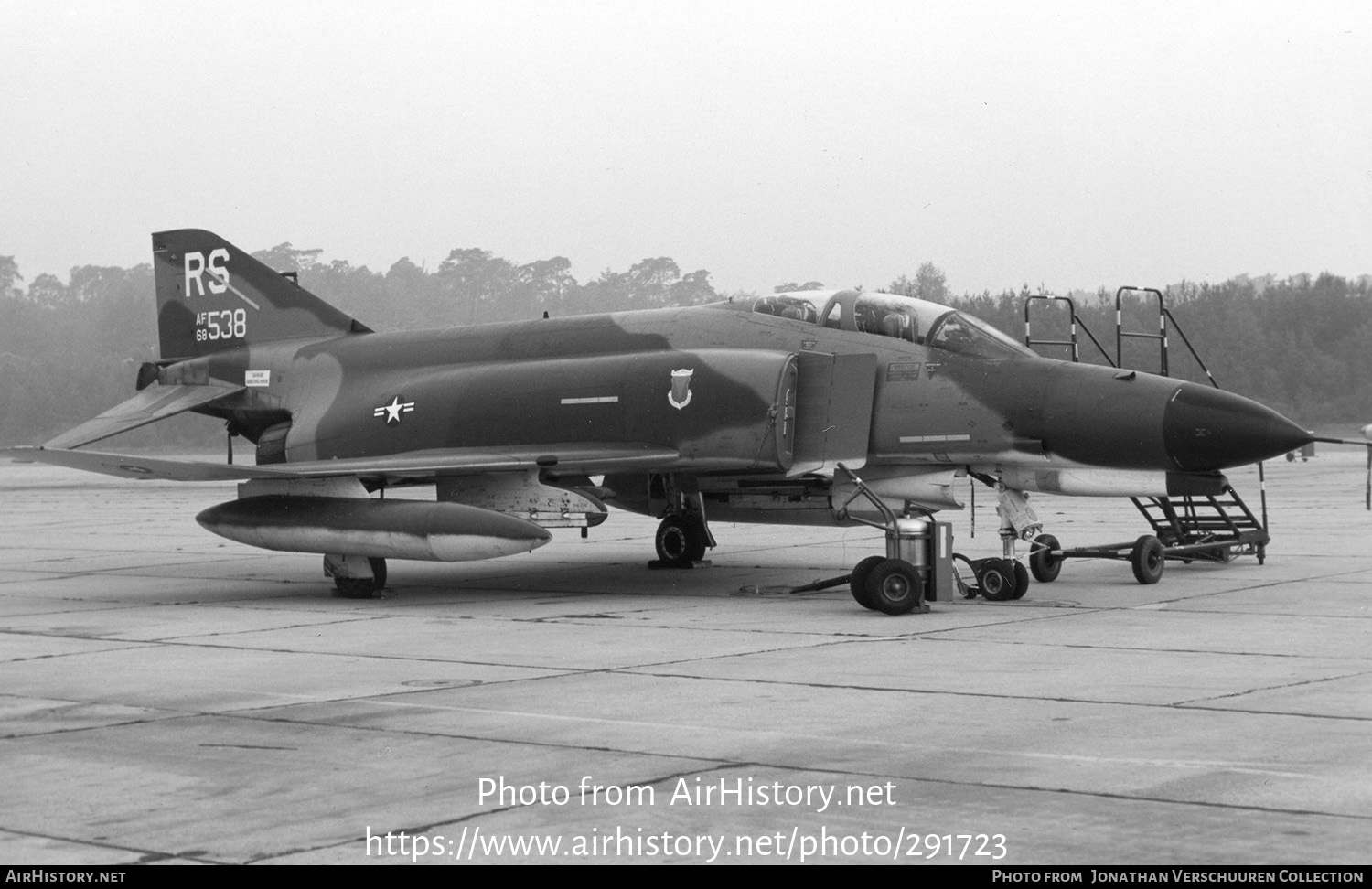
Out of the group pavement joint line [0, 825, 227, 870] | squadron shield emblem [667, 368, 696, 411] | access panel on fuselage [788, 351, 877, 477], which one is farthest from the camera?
squadron shield emblem [667, 368, 696, 411]

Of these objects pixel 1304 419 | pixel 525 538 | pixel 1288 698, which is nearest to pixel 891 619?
pixel 525 538

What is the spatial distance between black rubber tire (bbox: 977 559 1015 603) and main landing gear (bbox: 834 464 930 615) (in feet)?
2.16

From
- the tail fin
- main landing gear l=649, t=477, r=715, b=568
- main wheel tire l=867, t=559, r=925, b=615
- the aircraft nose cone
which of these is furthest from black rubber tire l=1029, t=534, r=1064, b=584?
the tail fin

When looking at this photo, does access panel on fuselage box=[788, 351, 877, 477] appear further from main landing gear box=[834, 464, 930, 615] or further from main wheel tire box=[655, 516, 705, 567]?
main wheel tire box=[655, 516, 705, 567]

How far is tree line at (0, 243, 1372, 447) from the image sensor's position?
4903 cm

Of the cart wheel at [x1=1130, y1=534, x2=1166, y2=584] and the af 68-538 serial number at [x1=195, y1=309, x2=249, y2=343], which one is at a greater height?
the af 68-538 serial number at [x1=195, y1=309, x2=249, y2=343]

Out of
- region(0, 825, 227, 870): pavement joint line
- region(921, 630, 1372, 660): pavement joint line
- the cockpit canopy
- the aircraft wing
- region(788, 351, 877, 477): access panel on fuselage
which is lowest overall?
region(921, 630, 1372, 660): pavement joint line

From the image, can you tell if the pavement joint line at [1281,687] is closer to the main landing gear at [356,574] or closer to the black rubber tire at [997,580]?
the black rubber tire at [997,580]

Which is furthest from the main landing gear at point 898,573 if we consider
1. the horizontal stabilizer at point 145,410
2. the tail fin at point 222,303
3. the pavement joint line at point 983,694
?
the horizontal stabilizer at point 145,410

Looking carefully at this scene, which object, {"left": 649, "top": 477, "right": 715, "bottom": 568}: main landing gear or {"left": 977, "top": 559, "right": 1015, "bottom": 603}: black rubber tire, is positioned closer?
{"left": 977, "top": 559, "right": 1015, "bottom": 603}: black rubber tire

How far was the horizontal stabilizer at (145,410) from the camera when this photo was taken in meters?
15.9

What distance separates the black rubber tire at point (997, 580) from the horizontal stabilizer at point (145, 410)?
8.32 m

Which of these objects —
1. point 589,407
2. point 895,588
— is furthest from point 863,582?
point 589,407

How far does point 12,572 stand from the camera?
54.3ft
